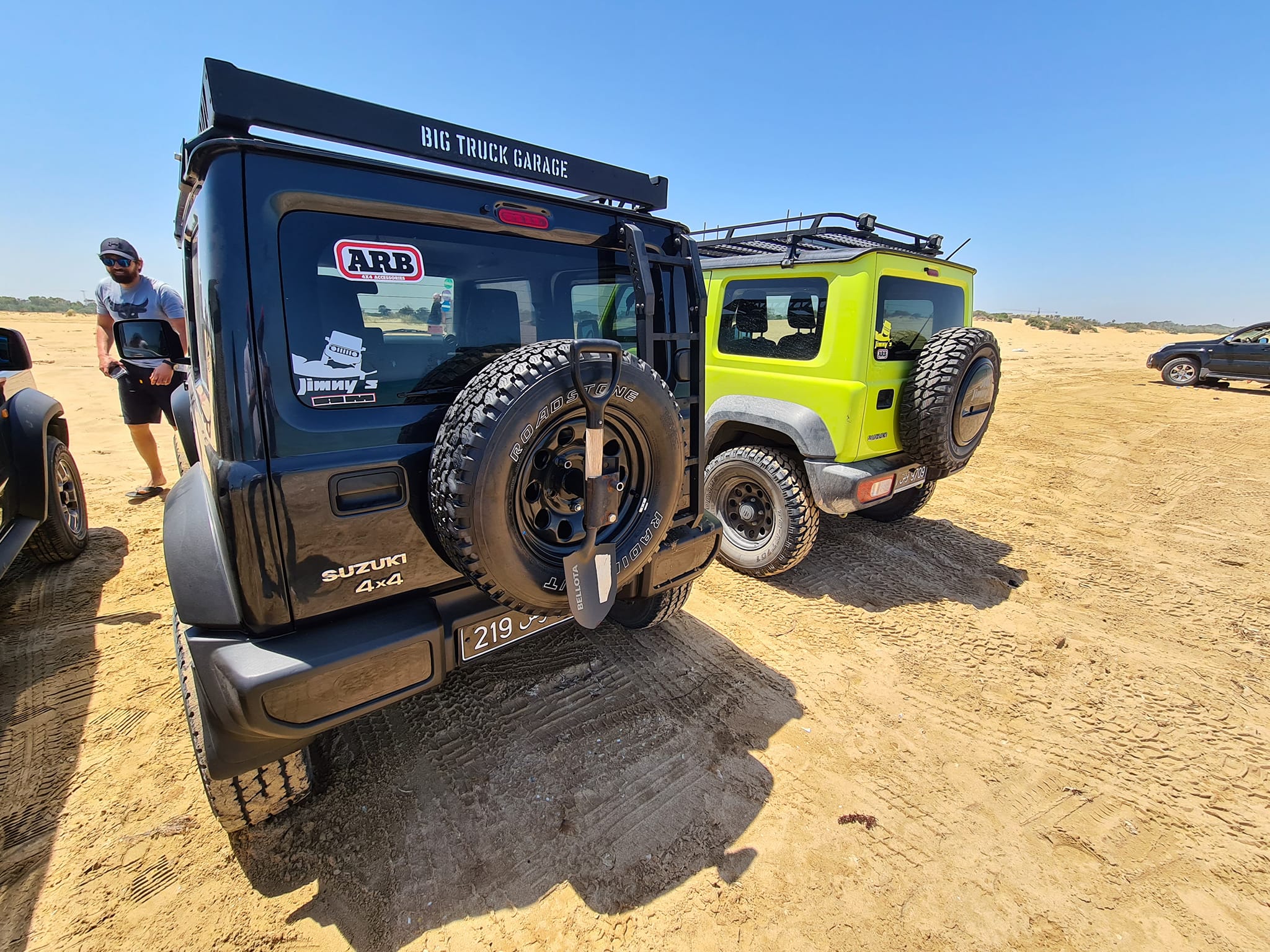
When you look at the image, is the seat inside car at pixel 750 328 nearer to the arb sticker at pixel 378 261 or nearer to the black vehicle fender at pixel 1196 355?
the arb sticker at pixel 378 261

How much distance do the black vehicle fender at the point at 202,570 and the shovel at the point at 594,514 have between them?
3.22ft

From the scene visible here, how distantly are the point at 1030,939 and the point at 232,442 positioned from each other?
9.35 feet

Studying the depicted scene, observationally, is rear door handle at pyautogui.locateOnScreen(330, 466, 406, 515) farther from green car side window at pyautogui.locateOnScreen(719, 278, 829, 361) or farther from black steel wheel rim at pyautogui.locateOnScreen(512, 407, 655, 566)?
green car side window at pyautogui.locateOnScreen(719, 278, 829, 361)

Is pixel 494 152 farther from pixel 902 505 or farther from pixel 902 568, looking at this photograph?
pixel 902 505

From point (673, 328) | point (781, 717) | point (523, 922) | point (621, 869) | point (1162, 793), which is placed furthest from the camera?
point (781, 717)

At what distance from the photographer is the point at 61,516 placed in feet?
12.3

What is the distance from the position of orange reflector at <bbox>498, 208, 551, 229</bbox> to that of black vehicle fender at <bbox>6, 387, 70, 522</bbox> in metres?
3.46

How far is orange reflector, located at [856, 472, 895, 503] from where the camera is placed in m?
3.65

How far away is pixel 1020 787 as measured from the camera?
2.40 meters

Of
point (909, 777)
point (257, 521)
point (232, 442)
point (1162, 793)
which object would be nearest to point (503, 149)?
point (232, 442)

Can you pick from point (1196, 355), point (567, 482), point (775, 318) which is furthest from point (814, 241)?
point (1196, 355)

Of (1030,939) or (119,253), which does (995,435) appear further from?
(119,253)

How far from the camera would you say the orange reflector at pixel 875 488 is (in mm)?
3646

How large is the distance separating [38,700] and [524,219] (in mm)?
3203
